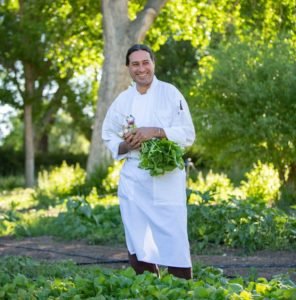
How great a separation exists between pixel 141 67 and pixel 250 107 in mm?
10529

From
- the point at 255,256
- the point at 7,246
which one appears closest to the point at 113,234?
the point at 7,246

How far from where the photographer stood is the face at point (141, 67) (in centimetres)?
544

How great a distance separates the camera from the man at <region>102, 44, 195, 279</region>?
5348 mm

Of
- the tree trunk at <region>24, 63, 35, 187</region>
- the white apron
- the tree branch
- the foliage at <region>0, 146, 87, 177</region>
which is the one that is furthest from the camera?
the foliage at <region>0, 146, 87, 177</region>

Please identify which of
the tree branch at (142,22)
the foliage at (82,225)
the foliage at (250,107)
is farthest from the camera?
the tree branch at (142,22)

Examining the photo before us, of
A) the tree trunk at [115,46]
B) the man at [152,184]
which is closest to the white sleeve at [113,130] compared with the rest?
the man at [152,184]

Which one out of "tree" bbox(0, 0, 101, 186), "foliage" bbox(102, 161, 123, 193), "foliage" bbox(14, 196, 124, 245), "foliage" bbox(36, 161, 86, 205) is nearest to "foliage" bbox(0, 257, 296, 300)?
"foliage" bbox(14, 196, 124, 245)

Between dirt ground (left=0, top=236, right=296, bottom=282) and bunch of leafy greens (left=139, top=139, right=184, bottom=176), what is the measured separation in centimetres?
179

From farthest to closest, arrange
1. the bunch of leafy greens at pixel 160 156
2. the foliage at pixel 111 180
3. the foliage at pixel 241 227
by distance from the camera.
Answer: the foliage at pixel 111 180 < the foliage at pixel 241 227 < the bunch of leafy greens at pixel 160 156

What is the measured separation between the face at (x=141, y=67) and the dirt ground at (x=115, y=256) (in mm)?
2115

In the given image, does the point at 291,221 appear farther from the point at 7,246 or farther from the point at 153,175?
the point at 153,175

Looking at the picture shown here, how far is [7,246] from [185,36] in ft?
50.3

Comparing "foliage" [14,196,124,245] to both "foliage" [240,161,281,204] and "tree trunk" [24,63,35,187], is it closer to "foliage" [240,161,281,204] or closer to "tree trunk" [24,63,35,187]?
"foliage" [240,161,281,204]

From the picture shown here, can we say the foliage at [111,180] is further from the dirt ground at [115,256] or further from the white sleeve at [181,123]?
the white sleeve at [181,123]
